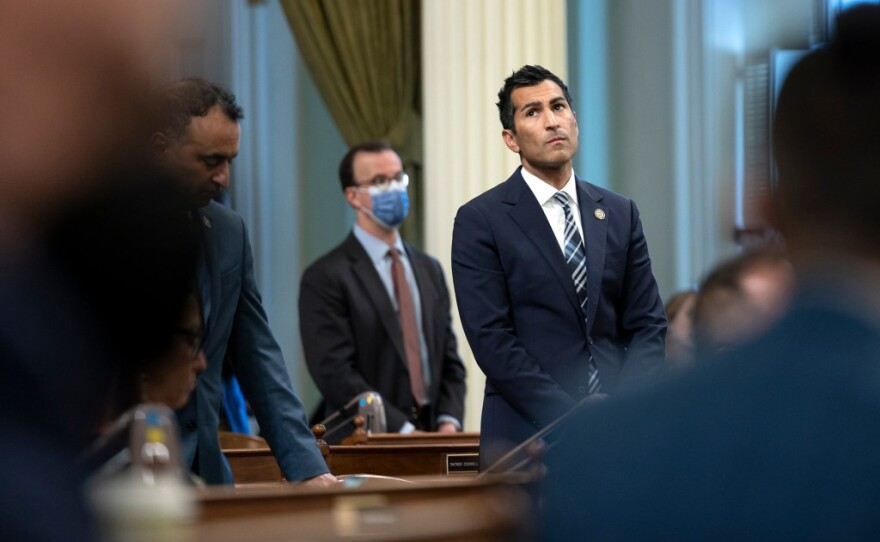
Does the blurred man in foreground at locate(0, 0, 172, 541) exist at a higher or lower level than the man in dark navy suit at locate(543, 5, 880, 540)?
higher

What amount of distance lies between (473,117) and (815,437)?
657 centimetres

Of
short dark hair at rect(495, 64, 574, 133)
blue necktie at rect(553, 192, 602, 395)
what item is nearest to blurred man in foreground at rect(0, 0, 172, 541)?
blue necktie at rect(553, 192, 602, 395)

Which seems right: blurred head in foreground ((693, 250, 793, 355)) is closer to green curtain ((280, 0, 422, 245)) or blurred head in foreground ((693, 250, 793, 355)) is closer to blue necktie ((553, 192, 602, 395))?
blue necktie ((553, 192, 602, 395))

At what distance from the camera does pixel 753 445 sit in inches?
63.4

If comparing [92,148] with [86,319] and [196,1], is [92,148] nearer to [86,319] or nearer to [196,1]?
[86,319]

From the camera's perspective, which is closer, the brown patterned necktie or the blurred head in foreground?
the blurred head in foreground

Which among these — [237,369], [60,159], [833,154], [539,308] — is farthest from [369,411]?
[60,159]

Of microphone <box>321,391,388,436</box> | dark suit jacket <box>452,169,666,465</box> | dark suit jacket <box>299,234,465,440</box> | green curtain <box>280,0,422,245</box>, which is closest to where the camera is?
dark suit jacket <box>452,169,666,465</box>

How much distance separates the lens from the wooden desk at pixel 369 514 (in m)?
1.81

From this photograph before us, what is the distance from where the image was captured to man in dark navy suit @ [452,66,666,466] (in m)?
4.55

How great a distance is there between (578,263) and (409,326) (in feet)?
7.31

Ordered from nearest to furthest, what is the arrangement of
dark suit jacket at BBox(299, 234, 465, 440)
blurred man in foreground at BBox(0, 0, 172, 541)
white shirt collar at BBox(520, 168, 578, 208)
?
blurred man in foreground at BBox(0, 0, 172, 541), white shirt collar at BBox(520, 168, 578, 208), dark suit jacket at BBox(299, 234, 465, 440)

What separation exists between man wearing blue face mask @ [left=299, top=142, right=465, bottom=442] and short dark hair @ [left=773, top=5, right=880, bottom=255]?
4698 millimetres

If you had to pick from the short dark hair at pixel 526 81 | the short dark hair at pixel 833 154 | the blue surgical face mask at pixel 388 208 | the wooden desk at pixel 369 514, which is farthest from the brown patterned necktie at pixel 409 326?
the short dark hair at pixel 833 154
